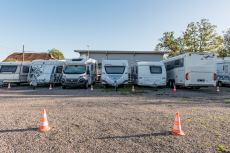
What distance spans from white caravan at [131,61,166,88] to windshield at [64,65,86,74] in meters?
5.12

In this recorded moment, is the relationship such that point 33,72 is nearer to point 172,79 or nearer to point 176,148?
point 172,79

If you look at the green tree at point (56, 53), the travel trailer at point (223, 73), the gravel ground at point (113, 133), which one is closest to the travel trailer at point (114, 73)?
the gravel ground at point (113, 133)

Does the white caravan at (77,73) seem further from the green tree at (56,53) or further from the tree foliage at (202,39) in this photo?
the green tree at (56,53)

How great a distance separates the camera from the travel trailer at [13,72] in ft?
56.2

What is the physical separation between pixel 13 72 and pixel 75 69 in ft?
24.0

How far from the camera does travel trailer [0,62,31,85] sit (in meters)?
17.1

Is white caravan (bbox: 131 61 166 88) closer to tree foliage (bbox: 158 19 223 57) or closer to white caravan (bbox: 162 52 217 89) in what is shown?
white caravan (bbox: 162 52 217 89)

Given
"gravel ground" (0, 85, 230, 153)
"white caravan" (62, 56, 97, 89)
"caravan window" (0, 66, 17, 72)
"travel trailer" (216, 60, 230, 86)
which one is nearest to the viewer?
"gravel ground" (0, 85, 230, 153)

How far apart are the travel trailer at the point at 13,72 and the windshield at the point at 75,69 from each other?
6.13 metres

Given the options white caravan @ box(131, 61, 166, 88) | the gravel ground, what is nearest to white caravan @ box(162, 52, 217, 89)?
white caravan @ box(131, 61, 166, 88)

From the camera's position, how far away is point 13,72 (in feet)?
57.0

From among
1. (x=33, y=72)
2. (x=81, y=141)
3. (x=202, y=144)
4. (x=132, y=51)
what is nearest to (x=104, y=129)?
(x=81, y=141)

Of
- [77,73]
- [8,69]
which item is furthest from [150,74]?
[8,69]

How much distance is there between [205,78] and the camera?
12953 mm
